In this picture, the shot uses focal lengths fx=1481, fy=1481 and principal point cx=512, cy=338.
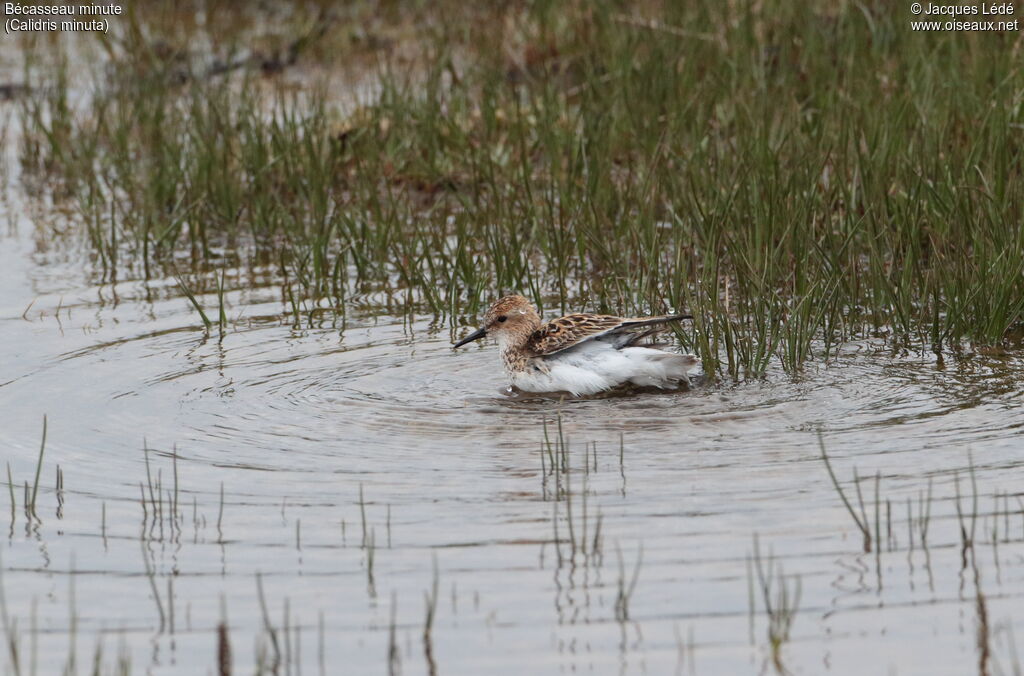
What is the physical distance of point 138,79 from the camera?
1293 centimetres

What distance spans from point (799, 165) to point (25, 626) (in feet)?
18.4

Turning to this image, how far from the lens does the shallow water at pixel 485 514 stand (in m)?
4.09

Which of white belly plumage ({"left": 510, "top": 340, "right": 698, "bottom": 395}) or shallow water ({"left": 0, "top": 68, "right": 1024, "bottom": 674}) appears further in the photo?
white belly plumage ({"left": 510, "top": 340, "right": 698, "bottom": 395})

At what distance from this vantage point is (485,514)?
5102 millimetres

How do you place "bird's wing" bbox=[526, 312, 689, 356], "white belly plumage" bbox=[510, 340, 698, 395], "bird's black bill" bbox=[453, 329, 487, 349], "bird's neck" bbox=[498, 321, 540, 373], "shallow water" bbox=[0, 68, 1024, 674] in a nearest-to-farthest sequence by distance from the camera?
"shallow water" bbox=[0, 68, 1024, 674] → "white belly plumage" bbox=[510, 340, 698, 395] → "bird's wing" bbox=[526, 312, 689, 356] → "bird's neck" bbox=[498, 321, 540, 373] → "bird's black bill" bbox=[453, 329, 487, 349]

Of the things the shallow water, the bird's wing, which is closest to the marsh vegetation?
the shallow water

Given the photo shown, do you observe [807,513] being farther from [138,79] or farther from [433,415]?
[138,79]

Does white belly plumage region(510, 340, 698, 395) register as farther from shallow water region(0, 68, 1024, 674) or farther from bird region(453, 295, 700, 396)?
shallow water region(0, 68, 1024, 674)

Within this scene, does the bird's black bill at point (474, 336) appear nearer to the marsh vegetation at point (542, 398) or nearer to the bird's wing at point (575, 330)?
the marsh vegetation at point (542, 398)

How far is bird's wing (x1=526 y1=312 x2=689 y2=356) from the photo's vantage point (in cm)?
705

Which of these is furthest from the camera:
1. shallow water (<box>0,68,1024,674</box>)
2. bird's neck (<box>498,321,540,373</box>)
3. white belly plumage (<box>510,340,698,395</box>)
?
bird's neck (<box>498,321,540,373</box>)

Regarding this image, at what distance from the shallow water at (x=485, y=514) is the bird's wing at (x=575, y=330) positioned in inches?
10.8

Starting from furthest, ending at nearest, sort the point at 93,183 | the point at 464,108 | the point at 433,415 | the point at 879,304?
the point at 464,108 → the point at 93,183 → the point at 879,304 → the point at 433,415

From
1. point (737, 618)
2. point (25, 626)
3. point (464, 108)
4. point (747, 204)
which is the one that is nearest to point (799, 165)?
point (747, 204)
